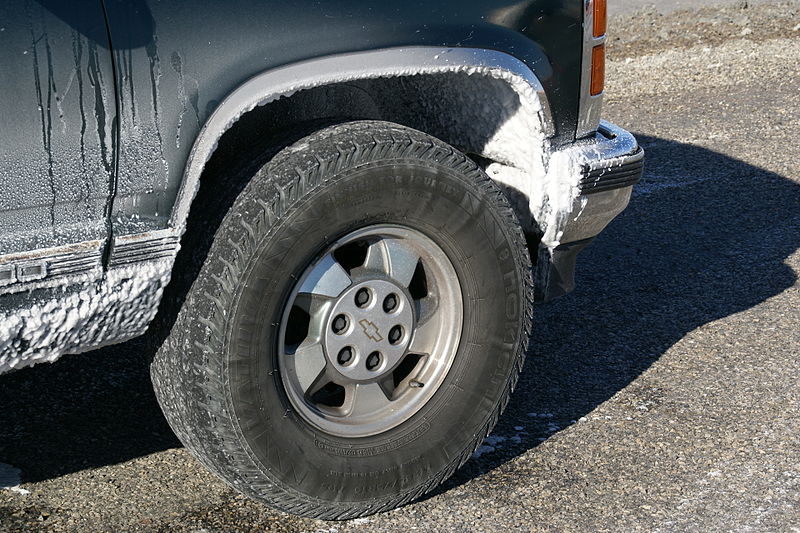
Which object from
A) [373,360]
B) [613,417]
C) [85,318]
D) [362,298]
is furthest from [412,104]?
[85,318]

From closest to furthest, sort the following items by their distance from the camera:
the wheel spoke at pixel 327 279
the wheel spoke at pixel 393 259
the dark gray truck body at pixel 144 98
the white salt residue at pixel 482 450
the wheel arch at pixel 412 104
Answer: the dark gray truck body at pixel 144 98 → the wheel arch at pixel 412 104 → the wheel spoke at pixel 327 279 → the wheel spoke at pixel 393 259 → the white salt residue at pixel 482 450

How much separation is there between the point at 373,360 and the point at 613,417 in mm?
1059

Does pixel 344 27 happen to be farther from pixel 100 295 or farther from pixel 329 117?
pixel 100 295

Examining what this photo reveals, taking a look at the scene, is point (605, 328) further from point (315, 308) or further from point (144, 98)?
point (144, 98)

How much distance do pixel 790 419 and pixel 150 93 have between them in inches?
93.4

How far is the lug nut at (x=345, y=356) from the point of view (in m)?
2.96

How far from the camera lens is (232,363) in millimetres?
2723

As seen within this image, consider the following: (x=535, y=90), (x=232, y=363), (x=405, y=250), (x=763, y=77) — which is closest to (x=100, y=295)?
(x=232, y=363)

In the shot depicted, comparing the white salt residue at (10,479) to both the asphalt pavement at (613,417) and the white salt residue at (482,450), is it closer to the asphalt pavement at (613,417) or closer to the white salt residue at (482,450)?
the asphalt pavement at (613,417)

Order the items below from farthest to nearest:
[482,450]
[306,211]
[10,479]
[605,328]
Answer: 1. [605,328]
2. [482,450]
3. [10,479]
4. [306,211]

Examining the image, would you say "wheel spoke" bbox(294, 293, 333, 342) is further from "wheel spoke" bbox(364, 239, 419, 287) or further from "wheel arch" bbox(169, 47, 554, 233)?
"wheel arch" bbox(169, 47, 554, 233)

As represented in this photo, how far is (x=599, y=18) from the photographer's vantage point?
10.7ft

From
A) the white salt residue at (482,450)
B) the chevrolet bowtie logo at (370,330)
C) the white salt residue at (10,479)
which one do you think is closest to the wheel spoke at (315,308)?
the chevrolet bowtie logo at (370,330)

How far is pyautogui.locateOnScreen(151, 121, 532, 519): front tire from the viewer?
2.73m
